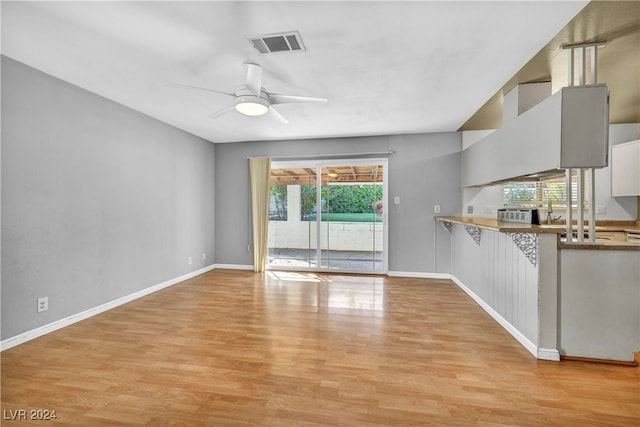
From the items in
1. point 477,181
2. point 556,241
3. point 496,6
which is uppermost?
point 496,6

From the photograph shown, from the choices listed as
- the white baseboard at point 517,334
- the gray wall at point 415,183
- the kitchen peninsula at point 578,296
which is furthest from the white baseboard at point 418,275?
the kitchen peninsula at point 578,296

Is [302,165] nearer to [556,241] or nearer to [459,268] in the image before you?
[459,268]

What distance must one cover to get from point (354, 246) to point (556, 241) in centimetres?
339

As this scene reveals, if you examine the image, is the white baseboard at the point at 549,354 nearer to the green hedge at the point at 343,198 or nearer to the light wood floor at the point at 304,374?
the light wood floor at the point at 304,374

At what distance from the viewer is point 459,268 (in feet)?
15.3

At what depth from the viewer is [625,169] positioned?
430cm

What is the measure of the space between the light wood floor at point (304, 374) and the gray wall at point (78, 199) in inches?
17.2

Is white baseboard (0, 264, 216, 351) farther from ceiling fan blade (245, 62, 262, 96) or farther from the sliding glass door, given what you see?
ceiling fan blade (245, 62, 262, 96)

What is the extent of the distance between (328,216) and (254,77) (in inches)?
129

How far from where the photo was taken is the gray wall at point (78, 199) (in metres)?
2.62

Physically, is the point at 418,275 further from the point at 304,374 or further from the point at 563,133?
the point at 304,374

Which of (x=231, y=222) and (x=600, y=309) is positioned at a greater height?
(x=231, y=222)

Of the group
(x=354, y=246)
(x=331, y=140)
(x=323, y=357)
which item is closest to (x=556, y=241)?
(x=323, y=357)

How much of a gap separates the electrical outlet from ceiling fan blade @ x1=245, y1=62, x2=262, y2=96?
2.82 meters
